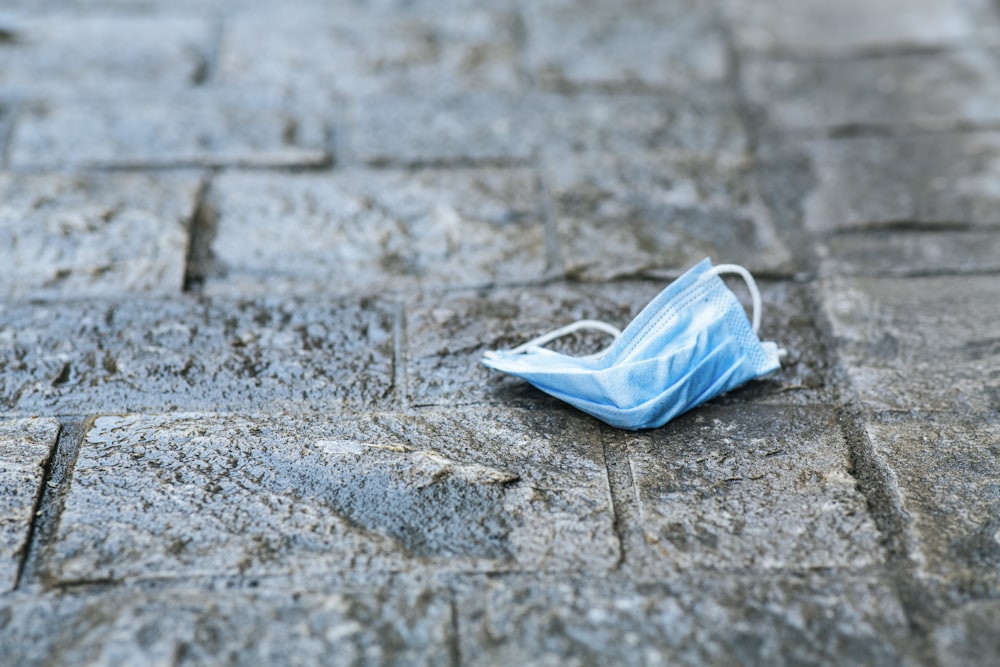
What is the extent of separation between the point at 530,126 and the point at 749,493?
1637mm

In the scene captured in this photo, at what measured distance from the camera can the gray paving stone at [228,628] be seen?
1.62 meters

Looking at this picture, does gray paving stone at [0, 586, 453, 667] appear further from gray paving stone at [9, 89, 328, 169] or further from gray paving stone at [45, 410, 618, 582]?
gray paving stone at [9, 89, 328, 169]

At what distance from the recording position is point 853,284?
2.61 metres

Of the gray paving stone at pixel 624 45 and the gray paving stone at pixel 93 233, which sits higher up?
the gray paving stone at pixel 624 45

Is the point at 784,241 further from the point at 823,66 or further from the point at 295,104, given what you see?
the point at 295,104

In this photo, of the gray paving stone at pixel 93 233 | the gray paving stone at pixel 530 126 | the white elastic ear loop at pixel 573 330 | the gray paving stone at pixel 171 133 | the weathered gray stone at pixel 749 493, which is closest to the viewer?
the weathered gray stone at pixel 749 493

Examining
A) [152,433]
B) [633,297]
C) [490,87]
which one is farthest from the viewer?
[490,87]

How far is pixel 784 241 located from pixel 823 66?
1129 mm

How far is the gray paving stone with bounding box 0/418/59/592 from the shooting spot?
1.79m

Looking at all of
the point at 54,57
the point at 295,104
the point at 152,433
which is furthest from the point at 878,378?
the point at 54,57

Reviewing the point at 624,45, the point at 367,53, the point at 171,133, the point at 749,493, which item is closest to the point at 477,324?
the point at 749,493

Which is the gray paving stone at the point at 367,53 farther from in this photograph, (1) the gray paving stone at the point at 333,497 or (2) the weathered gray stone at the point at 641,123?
(1) the gray paving stone at the point at 333,497

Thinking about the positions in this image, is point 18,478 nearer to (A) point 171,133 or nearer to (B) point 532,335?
(B) point 532,335

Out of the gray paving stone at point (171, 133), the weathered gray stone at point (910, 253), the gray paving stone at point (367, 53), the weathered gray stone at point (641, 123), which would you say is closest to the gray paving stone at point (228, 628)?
the weathered gray stone at point (910, 253)
